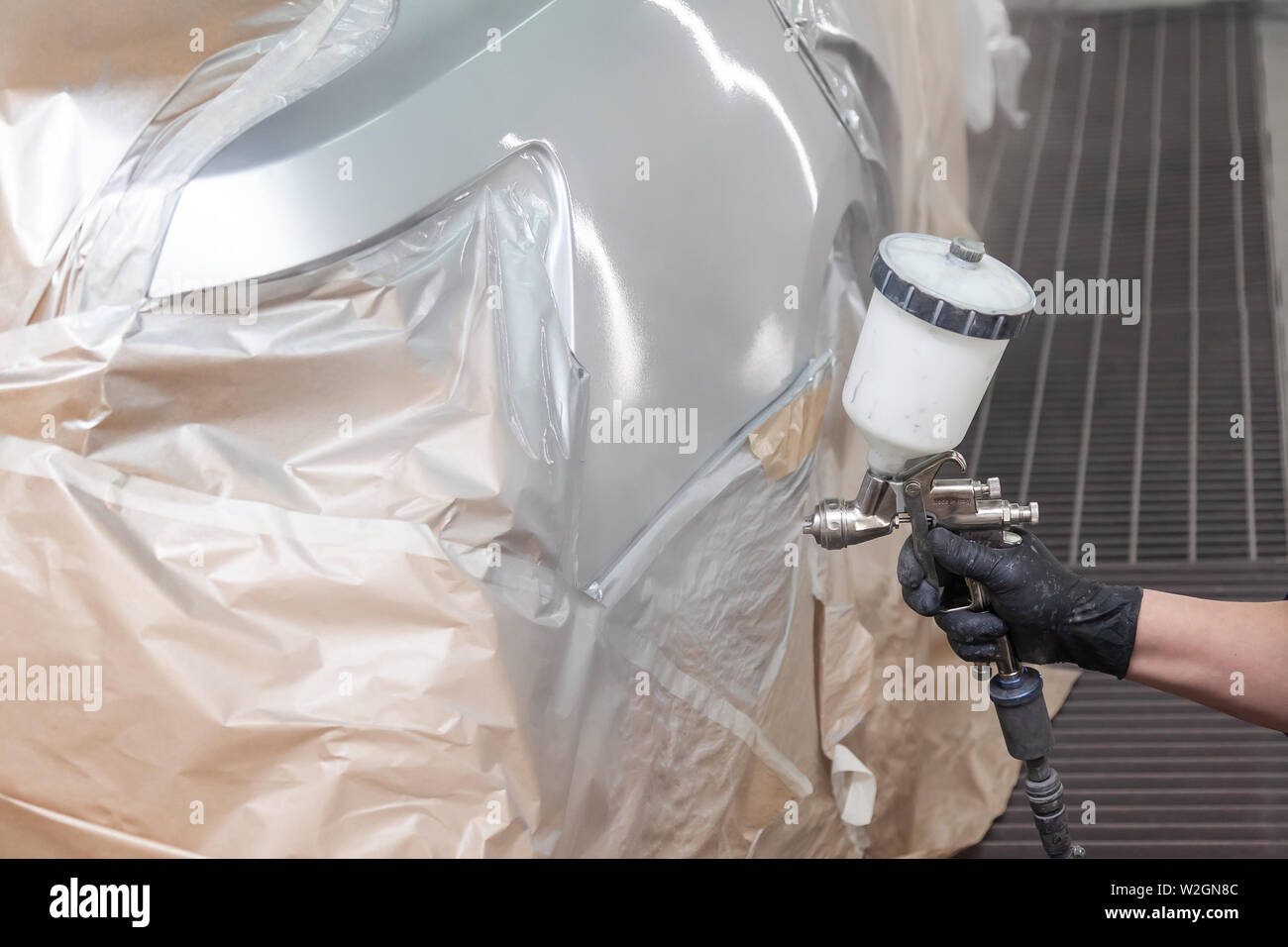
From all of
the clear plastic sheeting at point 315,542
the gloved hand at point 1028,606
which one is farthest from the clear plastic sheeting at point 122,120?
the gloved hand at point 1028,606

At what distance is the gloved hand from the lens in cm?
121

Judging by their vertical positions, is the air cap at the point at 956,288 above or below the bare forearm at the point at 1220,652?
above

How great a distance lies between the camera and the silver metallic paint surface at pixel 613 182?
1.16 metres

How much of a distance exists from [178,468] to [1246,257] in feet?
11.4

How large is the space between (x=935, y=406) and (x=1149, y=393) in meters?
2.32

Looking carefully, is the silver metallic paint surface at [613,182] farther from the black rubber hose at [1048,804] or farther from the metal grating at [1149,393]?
the metal grating at [1149,393]

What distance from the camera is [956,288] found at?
100 centimetres

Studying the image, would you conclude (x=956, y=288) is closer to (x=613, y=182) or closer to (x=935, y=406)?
(x=935, y=406)

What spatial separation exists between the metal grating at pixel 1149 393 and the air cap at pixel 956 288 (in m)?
1.24

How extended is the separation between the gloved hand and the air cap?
0.26 m

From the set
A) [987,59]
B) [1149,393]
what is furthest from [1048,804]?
[987,59]

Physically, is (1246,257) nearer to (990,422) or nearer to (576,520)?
(990,422)

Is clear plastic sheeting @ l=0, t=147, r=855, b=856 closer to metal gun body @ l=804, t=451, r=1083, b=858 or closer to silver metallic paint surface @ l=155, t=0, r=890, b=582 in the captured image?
silver metallic paint surface @ l=155, t=0, r=890, b=582

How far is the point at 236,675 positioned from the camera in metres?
1.04
